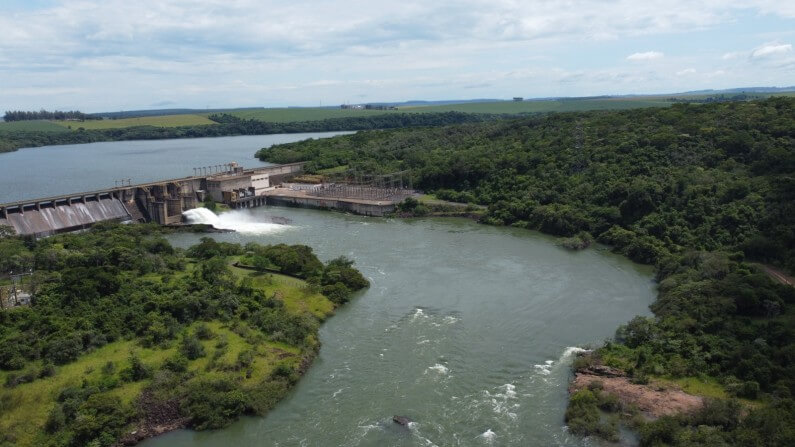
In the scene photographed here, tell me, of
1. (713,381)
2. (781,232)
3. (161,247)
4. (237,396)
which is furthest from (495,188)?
(237,396)

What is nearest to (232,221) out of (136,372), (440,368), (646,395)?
(136,372)

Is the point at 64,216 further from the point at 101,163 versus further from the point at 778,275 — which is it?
the point at 101,163

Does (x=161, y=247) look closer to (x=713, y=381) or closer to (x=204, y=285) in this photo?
(x=204, y=285)

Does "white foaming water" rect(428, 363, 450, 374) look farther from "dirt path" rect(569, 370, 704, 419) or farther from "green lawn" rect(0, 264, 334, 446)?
"green lawn" rect(0, 264, 334, 446)

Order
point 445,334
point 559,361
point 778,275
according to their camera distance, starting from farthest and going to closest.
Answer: point 778,275 → point 445,334 → point 559,361

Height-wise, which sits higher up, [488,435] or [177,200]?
[177,200]

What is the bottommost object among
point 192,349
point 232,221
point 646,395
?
point 646,395

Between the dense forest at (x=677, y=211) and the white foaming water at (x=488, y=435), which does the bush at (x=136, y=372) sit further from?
the dense forest at (x=677, y=211)

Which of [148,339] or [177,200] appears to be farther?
[177,200]
